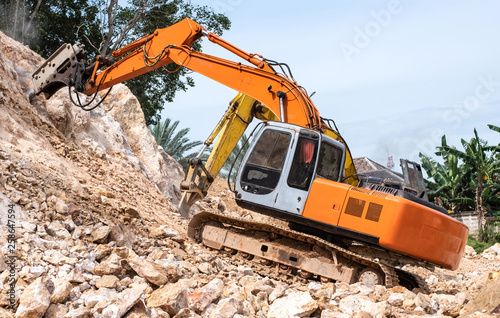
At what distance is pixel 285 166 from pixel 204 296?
2715 millimetres

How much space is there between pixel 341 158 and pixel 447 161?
21.1 m

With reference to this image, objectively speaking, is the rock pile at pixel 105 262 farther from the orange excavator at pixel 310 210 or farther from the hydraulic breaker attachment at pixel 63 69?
the hydraulic breaker attachment at pixel 63 69

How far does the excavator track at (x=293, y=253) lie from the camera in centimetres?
703

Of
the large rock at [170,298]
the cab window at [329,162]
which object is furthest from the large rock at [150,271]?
the cab window at [329,162]

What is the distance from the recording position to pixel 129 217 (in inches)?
306

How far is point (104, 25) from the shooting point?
73.3 ft

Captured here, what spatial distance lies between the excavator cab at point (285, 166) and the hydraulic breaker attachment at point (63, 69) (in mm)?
3960

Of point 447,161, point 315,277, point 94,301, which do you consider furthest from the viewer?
point 447,161

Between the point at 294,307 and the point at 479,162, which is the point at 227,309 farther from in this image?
the point at 479,162

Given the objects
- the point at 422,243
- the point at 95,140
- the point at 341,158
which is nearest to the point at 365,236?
the point at 422,243

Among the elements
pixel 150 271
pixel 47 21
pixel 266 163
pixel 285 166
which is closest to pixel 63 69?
pixel 266 163

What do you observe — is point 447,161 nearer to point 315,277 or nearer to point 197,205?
point 197,205

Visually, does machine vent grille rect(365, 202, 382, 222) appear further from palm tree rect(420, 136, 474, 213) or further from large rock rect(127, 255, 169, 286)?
palm tree rect(420, 136, 474, 213)

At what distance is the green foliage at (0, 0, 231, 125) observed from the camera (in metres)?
21.4
